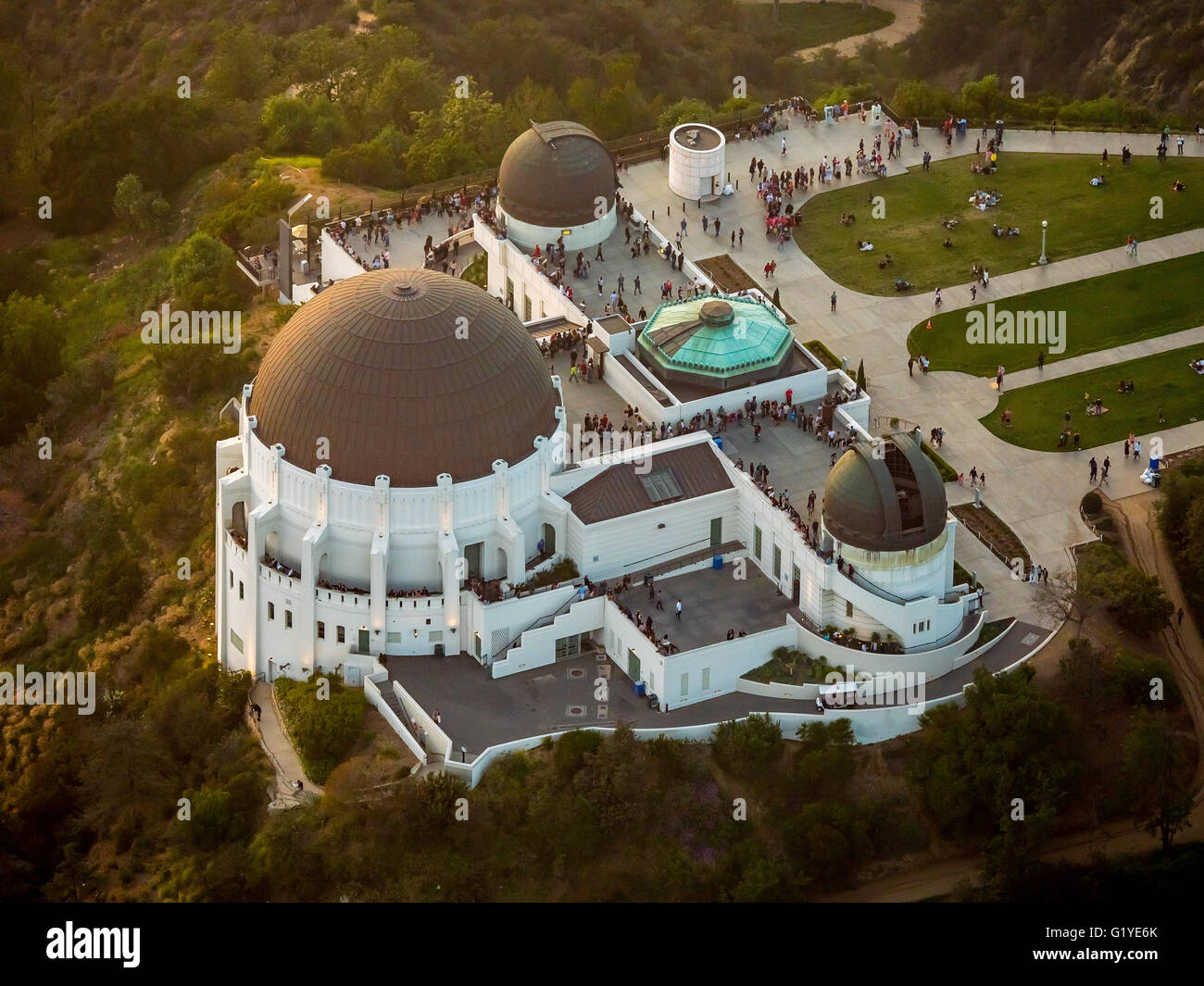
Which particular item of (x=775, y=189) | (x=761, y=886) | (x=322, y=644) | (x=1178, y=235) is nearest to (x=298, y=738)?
(x=322, y=644)

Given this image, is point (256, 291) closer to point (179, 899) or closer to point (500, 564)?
point (500, 564)

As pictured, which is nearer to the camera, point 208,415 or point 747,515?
point 747,515

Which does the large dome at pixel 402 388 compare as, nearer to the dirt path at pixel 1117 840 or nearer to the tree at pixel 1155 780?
the dirt path at pixel 1117 840

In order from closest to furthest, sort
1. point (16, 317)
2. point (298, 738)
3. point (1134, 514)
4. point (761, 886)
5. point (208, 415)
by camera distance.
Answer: point (761, 886) < point (298, 738) < point (1134, 514) < point (208, 415) < point (16, 317)

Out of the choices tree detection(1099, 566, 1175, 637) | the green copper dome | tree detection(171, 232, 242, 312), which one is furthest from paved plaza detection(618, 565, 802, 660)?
tree detection(171, 232, 242, 312)

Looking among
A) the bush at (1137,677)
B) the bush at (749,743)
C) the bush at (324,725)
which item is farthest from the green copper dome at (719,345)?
the bush at (324,725)

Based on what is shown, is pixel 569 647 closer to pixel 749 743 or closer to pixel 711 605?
pixel 711 605
